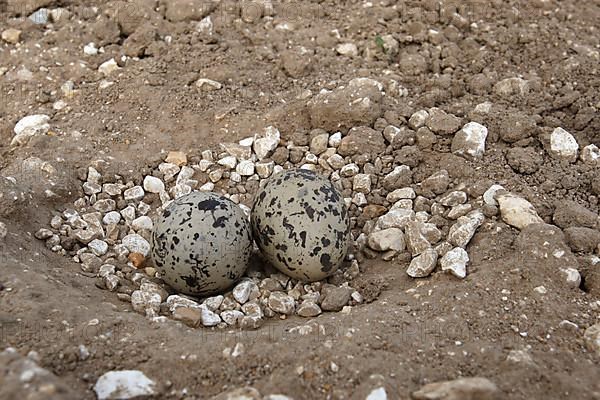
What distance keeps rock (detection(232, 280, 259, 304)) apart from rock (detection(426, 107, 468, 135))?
A: 1.70m

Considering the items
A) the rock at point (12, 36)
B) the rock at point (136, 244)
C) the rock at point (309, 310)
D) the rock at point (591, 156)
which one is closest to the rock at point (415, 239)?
the rock at point (309, 310)

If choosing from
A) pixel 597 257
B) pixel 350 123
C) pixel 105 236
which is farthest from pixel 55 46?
pixel 597 257

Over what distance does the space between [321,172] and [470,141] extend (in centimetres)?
103

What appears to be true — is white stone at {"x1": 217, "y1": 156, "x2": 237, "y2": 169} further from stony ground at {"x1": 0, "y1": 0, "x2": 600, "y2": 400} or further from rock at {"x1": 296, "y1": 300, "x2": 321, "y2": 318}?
rock at {"x1": 296, "y1": 300, "x2": 321, "y2": 318}

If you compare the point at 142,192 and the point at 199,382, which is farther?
the point at 142,192

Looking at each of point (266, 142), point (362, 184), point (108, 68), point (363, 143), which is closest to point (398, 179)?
point (362, 184)

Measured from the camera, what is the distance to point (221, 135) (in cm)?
504

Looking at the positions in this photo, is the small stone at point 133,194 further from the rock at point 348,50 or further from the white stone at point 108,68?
the rock at point 348,50

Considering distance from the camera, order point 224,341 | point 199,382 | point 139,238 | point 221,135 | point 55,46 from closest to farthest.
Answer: point 199,382, point 224,341, point 139,238, point 221,135, point 55,46

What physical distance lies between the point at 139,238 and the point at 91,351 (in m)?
1.28

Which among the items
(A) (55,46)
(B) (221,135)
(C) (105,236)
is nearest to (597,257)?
(B) (221,135)

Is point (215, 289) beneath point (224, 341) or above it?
beneath

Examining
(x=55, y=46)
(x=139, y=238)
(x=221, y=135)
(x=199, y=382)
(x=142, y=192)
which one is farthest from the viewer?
(x=55, y=46)

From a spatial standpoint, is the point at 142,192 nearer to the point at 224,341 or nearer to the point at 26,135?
the point at 26,135
